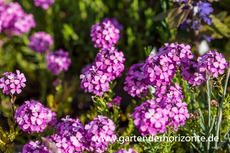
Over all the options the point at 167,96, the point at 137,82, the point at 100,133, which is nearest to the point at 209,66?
the point at 167,96

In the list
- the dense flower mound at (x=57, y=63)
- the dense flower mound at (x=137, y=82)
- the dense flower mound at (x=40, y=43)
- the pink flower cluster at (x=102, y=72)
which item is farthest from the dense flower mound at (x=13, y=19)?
the dense flower mound at (x=137, y=82)

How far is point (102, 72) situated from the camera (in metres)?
1.91

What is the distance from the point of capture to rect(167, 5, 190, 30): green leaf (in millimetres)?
2625

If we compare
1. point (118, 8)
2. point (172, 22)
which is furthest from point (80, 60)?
point (172, 22)

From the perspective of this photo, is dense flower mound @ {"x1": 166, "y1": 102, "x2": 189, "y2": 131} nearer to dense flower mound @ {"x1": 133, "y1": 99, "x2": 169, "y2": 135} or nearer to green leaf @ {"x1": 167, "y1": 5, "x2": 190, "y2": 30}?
dense flower mound @ {"x1": 133, "y1": 99, "x2": 169, "y2": 135}

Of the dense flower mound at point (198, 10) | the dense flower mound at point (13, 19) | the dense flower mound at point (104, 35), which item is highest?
the dense flower mound at point (13, 19)

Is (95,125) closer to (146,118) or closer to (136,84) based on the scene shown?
(146,118)

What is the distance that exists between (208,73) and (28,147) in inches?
54.5

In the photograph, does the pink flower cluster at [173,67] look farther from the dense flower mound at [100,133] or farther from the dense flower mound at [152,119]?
the dense flower mound at [100,133]

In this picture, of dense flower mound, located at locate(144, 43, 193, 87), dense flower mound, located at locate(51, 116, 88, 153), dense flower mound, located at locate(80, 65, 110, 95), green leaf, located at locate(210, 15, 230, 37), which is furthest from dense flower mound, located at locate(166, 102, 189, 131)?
green leaf, located at locate(210, 15, 230, 37)

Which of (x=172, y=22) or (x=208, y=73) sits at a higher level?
(x=172, y=22)

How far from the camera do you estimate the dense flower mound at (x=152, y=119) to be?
1.48 metres

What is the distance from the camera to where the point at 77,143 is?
168cm

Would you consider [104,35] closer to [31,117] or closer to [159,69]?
[159,69]
